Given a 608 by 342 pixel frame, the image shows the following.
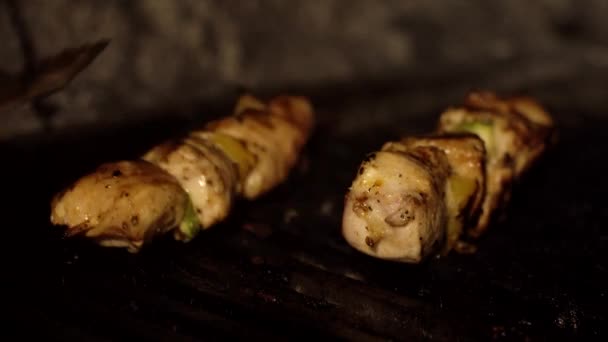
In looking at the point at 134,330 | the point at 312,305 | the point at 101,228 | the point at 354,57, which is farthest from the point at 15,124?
the point at 354,57

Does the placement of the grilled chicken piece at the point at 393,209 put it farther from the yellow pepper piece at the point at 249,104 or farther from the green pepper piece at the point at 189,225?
the yellow pepper piece at the point at 249,104

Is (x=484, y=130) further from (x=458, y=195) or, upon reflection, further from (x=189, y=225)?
(x=189, y=225)

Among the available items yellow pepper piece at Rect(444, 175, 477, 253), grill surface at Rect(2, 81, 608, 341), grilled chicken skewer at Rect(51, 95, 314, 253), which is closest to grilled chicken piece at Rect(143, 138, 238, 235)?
grilled chicken skewer at Rect(51, 95, 314, 253)

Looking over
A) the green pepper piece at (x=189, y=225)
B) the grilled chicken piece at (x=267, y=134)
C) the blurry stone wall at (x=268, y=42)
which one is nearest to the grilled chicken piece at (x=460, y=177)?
the grilled chicken piece at (x=267, y=134)

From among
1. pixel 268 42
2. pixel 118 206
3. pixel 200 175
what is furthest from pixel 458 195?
pixel 268 42

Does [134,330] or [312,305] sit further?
[312,305]

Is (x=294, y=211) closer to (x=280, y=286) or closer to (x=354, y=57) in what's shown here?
(x=280, y=286)

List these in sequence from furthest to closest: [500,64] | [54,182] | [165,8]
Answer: [500,64] → [165,8] → [54,182]
